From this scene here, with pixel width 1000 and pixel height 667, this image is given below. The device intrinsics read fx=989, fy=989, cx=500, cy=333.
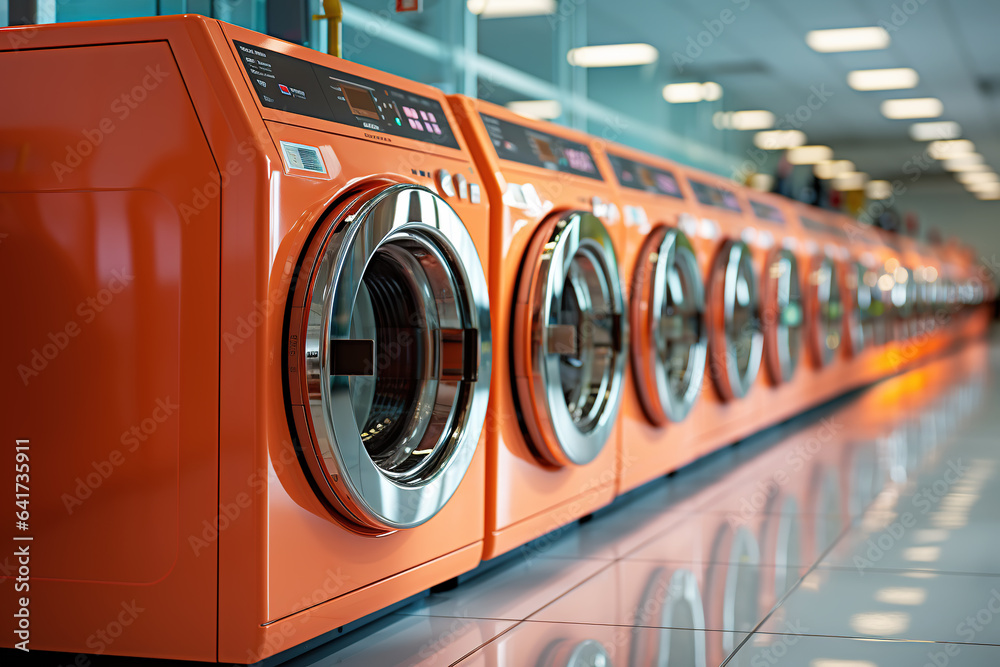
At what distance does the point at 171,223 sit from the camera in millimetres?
1607

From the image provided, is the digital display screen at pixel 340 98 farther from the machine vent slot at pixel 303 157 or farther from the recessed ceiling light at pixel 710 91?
the recessed ceiling light at pixel 710 91

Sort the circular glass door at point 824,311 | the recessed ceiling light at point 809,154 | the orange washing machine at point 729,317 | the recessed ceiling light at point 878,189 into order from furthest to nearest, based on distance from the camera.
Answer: the recessed ceiling light at point 878,189, the recessed ceiling light at point 809,154, the circular glass door at point 824,311, the orange washing machine at point 729,317

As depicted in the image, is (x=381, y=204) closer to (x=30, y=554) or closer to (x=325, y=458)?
(x=325, y=458)

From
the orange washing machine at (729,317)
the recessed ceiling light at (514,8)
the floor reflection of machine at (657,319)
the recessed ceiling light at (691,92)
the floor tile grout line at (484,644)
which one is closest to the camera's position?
the floor tile grout line at (484,644)

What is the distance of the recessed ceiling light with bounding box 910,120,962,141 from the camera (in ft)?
35.3

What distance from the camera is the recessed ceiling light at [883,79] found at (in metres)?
8.23

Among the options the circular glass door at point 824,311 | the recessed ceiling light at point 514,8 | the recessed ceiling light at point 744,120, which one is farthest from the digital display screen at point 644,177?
the recessed ceiling light at point 744,120

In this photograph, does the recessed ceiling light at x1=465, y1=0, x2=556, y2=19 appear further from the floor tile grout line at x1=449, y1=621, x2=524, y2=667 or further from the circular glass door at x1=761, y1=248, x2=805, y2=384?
the floor tile grout line at x1=449, y1=621, x2=524, y2=667

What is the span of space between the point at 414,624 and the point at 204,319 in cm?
81

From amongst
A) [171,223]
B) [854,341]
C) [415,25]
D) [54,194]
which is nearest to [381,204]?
[171,223]

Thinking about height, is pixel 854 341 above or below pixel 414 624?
above

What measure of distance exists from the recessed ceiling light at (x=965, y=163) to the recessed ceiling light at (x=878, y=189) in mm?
1275

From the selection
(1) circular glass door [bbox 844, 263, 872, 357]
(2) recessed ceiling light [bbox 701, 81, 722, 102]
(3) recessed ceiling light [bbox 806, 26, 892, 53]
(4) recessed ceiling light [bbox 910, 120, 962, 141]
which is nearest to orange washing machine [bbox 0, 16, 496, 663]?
(1) circular glass door [bbox 844, 263, 872, 357]

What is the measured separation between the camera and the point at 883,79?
8562 millimetres
